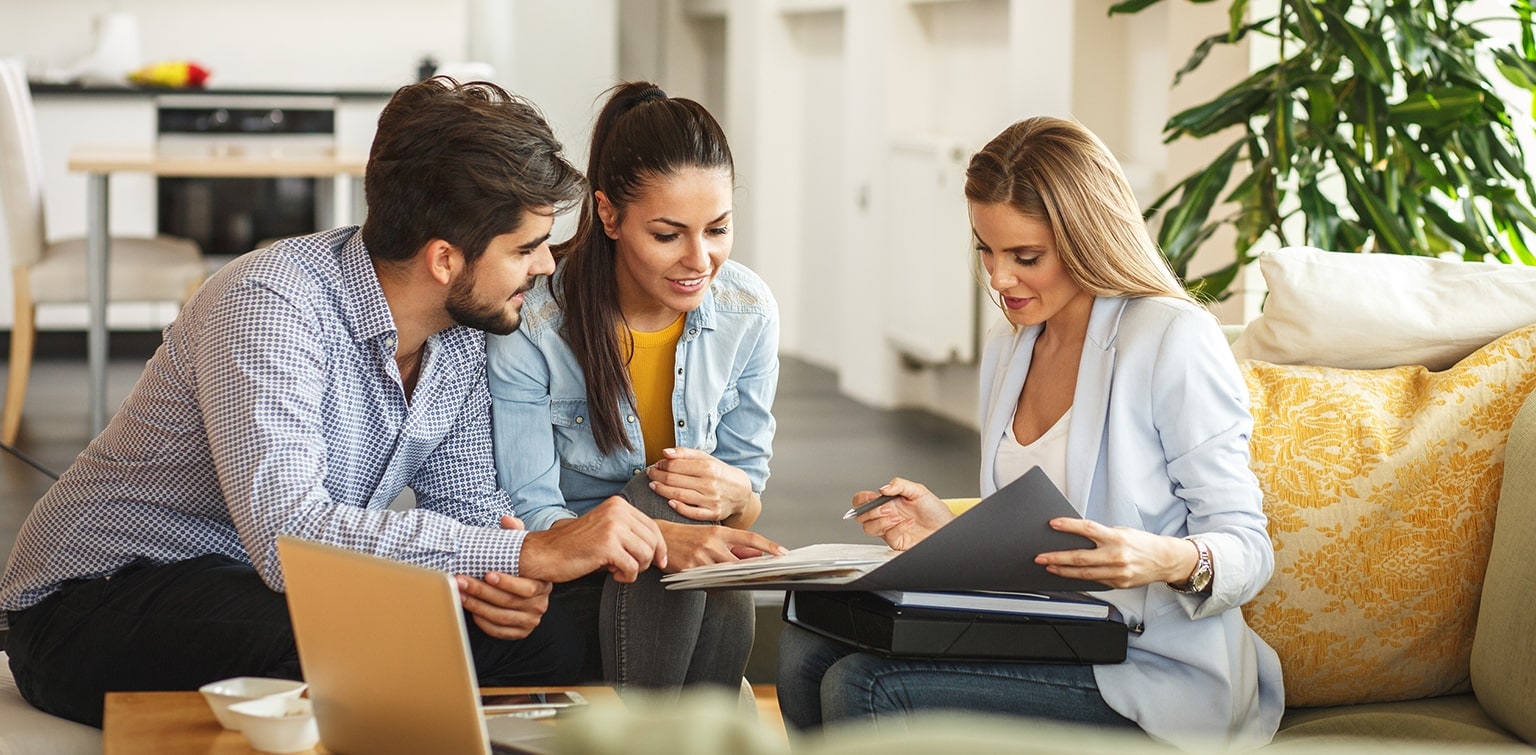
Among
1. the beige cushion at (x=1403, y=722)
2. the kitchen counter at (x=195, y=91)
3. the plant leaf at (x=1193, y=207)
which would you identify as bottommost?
the beige cushion at (x=1403, y=722)

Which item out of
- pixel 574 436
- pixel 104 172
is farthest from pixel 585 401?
pixel 104 172

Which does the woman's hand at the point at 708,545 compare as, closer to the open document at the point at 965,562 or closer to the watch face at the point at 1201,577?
the open document at the point at 965,562

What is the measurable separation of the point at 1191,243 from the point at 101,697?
199 centimetres

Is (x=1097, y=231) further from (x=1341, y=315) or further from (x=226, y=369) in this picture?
(x=226, y=369)

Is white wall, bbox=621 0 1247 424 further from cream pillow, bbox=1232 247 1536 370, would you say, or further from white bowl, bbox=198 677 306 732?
white bowl, bbox=198 677 306 732

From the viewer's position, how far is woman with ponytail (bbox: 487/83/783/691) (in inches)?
74.0

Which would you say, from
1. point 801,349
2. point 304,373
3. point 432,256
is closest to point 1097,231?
point 432,256

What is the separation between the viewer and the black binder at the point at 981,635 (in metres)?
1.62

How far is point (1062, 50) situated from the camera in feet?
15.2

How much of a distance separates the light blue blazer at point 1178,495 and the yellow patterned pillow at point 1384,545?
0.26ft

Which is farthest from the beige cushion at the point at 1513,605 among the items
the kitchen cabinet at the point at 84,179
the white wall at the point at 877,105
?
the kitchen cabinet at the point at 84,179

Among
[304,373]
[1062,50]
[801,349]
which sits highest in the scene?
[1062,50]

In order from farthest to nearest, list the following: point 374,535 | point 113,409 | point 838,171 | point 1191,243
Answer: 1. point 838,171
2. point 113,409
3. point 1191,243
4. point 374,535

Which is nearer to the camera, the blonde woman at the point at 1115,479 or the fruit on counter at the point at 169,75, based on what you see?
the blonde woman at the point at 1115,479
